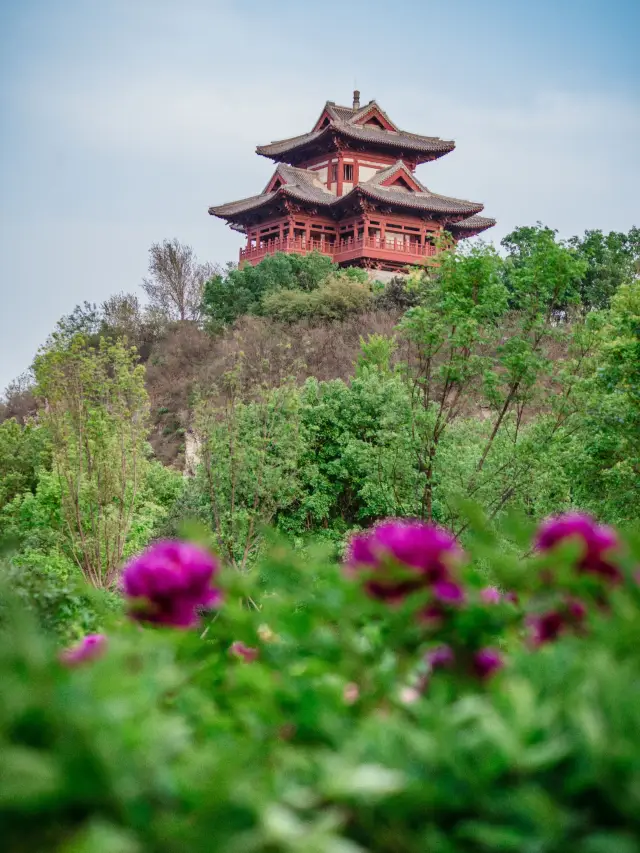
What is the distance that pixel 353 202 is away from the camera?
106ft

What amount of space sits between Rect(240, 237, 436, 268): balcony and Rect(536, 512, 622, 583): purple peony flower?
3002cm

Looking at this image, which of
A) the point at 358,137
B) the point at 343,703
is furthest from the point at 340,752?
the point at 358,137

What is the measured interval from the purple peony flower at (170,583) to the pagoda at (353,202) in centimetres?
3049

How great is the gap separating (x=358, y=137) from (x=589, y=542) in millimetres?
34405

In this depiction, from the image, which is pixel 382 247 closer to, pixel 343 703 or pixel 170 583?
pixel 170 583

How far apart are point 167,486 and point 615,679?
17.4 metres

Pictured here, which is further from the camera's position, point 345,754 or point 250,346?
point 250,346

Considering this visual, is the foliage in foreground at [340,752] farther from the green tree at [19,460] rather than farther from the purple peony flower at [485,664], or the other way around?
the green tree at [19,460]

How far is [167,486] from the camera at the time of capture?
1816cm

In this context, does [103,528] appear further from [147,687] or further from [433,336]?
[147,687]

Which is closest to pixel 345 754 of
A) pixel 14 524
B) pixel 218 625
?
pixel 218 625

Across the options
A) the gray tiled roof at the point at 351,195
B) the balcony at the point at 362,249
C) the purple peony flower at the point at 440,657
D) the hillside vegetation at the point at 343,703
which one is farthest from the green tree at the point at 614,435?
the gray tiled roof at the point at 351,195

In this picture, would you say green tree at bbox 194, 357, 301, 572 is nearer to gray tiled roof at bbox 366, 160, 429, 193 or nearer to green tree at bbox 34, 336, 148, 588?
green tree at bbox 34, 336, 148, 588

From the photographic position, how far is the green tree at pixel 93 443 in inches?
547
